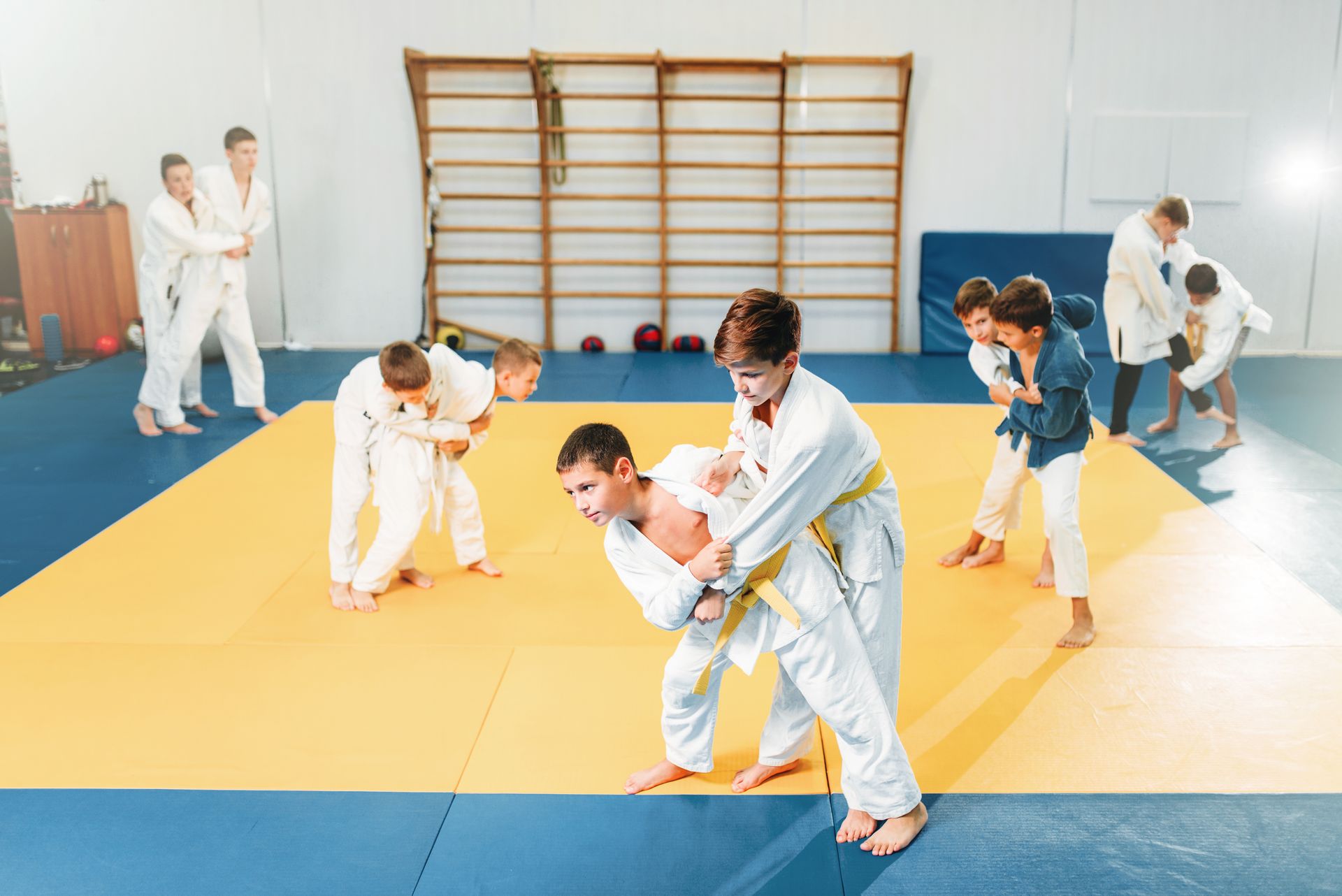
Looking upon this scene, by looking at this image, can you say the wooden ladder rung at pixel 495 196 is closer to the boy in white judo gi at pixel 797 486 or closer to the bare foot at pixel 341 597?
the bare foot at pixel 341 597

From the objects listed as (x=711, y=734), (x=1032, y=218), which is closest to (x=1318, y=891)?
(x=711, y=734)

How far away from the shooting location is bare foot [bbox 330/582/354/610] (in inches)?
156

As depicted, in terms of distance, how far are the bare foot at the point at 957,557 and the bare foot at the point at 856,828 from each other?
1796mm

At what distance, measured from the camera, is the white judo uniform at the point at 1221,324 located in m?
5.78

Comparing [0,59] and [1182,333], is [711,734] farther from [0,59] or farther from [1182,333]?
[0,59]

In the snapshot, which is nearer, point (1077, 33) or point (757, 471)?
point (757, 471)

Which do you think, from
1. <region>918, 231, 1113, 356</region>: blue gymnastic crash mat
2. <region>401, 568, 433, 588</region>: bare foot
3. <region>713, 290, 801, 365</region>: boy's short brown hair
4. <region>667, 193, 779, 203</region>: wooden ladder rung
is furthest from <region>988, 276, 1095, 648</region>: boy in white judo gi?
<region>667, 193, 779, 203</region>: wooden ladder rung

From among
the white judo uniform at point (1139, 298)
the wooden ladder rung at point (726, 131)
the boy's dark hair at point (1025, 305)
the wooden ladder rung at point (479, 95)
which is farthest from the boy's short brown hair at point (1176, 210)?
the wooden ladder rung at point (479, 95)

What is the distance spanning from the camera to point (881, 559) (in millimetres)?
2646

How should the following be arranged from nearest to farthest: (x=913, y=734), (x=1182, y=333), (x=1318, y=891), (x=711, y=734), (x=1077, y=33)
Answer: (x=1318, y=891) < (x=711, y=734) < (x=913, y=734) < (x=1182, y=333) < (x=1077, y=33)

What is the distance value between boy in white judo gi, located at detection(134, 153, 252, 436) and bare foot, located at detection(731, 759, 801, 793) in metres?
4.50

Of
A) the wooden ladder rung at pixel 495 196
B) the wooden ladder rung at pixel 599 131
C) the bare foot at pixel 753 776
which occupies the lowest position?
the bare foot at pixel 753 776

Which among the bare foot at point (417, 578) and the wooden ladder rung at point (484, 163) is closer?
the bare foot at point (417, 578)

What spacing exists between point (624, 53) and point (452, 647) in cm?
577
